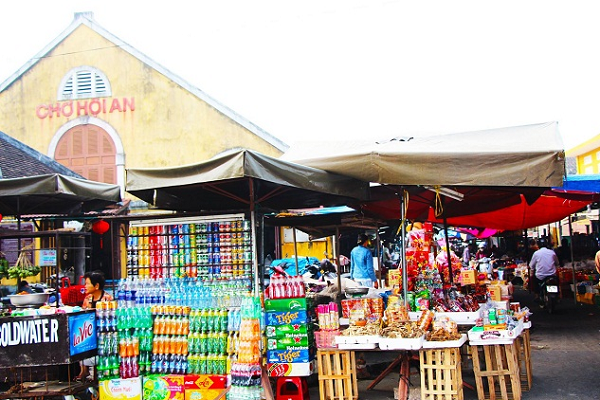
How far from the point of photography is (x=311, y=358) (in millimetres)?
6539

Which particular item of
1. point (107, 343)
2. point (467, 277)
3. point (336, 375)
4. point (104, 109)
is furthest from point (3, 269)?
point (104, 109)

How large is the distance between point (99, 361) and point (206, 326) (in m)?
1.23

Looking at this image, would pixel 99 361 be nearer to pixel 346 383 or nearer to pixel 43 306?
pixel 43 306

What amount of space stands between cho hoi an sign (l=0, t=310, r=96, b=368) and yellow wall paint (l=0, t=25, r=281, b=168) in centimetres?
1361

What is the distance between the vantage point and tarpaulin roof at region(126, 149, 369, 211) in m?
5.66

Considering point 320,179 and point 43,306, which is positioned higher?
point 320,179

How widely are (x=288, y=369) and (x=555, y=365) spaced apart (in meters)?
4.09

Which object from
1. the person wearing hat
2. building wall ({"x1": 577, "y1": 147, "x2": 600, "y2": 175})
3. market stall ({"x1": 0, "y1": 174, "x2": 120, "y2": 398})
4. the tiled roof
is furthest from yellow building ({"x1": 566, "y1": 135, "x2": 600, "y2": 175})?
market stall ({"x1": 0, "y1": 174, "x2": 120, "y2": 398})

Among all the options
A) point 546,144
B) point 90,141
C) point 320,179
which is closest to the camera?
point 546,144

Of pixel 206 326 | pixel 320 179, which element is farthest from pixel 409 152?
pixel 206 326

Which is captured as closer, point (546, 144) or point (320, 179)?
point (546, 144)

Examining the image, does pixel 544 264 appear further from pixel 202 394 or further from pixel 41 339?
pixel 41 339

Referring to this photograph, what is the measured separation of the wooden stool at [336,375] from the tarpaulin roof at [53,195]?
12.3 feet

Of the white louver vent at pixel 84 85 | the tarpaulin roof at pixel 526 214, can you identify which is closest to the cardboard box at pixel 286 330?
the tarpaulin roof at pixel 526 214
